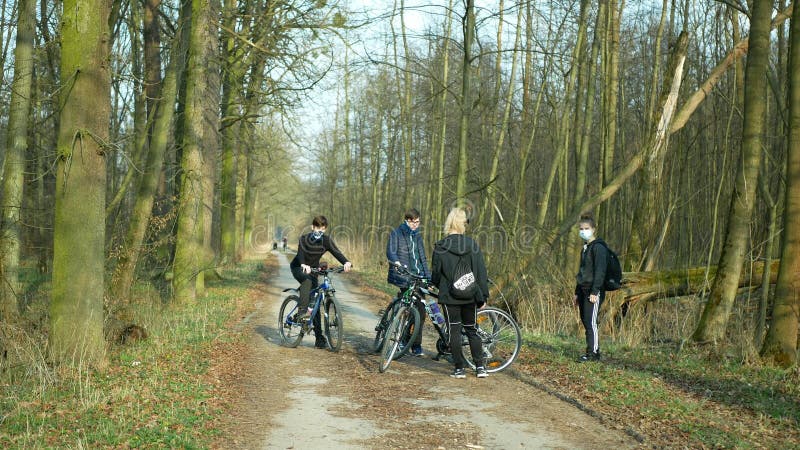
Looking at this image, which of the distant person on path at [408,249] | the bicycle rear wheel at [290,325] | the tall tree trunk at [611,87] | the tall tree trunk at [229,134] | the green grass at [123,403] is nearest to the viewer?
the green grass at [123,403]

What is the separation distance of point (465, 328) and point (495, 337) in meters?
0.65

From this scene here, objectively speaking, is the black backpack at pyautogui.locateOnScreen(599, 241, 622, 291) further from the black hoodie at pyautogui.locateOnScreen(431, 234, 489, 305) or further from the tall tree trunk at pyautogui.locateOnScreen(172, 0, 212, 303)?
the tall tree trunk at pyautogui.locateOnScreen(172, 0, 212, 303)

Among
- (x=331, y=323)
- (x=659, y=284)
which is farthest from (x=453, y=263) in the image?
(x=659, y=284)

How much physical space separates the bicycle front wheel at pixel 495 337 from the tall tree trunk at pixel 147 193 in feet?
21.8

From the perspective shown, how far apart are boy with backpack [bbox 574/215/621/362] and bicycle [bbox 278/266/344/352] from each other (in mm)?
3313

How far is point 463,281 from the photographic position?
847 centimetres

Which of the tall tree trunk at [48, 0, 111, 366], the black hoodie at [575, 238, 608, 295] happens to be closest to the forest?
the tall tree trunk at [48, 0, 111, 366]

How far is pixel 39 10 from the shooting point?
1605cm

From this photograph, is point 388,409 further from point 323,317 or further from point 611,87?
point 611,87

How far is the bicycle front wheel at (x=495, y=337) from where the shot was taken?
8.94m

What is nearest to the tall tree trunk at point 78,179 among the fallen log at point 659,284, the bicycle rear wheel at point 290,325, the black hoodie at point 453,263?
the bicycle rear wheel at point 290,325

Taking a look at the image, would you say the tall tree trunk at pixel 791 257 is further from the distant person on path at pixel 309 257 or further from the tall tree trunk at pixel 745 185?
the distant person on path at pixel 309 257

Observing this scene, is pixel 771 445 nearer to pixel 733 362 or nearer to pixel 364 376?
pixel 733 362

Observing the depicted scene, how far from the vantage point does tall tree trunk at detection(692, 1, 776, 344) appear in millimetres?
9844
